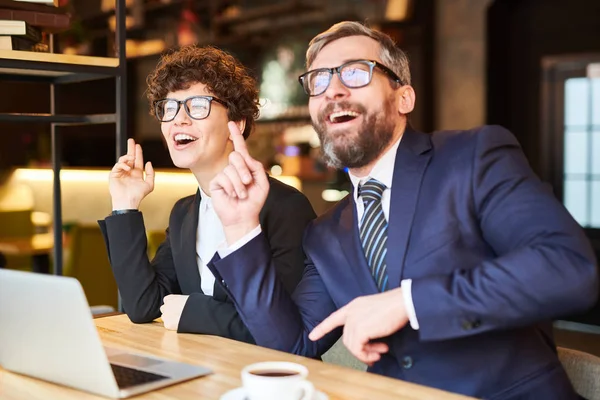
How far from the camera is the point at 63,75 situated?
250 centimetres

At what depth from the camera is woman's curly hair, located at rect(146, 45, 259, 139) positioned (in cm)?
198

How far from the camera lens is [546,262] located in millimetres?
1259

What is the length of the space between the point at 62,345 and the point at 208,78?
98 centimetres

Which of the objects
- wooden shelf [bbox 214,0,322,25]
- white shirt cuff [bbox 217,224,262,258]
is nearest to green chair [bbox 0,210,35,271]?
wooden shelf [bbox 214,0,322,25]

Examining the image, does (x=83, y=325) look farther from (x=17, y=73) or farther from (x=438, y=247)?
(x=17, y=73)

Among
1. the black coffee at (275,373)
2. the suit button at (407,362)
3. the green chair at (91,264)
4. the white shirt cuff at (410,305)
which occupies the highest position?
the white shirt cuff at (410,305)

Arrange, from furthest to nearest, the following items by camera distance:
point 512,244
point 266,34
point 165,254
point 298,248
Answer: point 266,34, point 165,254, point 298,248, point 512,244

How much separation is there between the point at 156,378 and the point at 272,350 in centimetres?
29

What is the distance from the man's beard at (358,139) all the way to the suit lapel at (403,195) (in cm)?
5

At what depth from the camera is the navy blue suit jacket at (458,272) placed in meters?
1.27

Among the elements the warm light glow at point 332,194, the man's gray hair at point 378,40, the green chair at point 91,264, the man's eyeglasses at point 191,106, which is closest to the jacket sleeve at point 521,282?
the man's gray hair at point 378,40

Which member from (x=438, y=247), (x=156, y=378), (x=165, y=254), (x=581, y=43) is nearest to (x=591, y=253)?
(x=438, y=247)

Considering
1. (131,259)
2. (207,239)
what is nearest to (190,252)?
(207,239)

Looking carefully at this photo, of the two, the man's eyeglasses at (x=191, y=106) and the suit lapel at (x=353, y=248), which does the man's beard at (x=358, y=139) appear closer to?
the suit lapel at (x=353, y=248)
